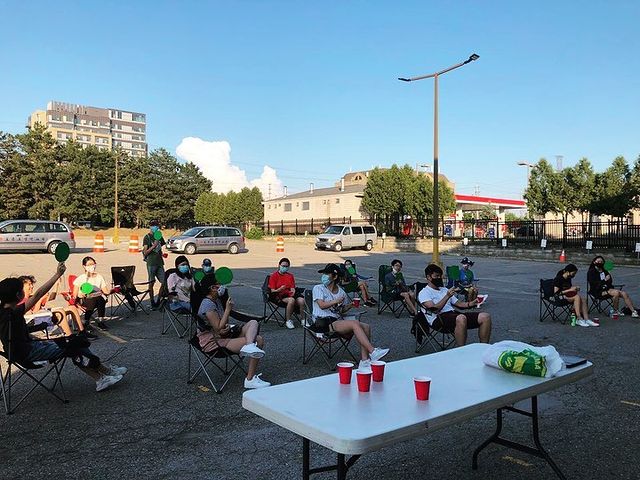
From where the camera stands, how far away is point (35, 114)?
14312 centimetres

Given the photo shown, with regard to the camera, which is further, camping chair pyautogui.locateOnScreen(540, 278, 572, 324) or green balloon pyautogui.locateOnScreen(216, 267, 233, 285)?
camping chair pyautogui.locateOnScreen(540, 278, 572, 324)

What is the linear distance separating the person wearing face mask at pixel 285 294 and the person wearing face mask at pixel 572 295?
4716 mm

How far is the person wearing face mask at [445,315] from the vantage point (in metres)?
6.57

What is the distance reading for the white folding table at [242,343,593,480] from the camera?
237 cm

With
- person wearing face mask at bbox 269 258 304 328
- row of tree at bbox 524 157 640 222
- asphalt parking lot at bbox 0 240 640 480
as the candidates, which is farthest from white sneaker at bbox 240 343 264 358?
row of tree at bbox 524 157 640 222

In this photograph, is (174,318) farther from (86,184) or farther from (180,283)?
(86,184)

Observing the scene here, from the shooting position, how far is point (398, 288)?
10.3m

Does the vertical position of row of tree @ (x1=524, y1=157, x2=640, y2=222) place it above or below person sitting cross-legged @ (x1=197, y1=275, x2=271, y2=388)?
above

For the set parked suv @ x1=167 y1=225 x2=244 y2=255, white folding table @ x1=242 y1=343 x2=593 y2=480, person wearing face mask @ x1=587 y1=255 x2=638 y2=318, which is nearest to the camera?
white folding table @ x1=242 y1=343 x2=593 y2=480

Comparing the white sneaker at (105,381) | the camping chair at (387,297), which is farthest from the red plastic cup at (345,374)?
the camping chair at (387,297)

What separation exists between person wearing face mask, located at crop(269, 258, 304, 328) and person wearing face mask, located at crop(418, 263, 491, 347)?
2.78 m

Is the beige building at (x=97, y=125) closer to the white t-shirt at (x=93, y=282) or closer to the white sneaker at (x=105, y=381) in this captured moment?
the white t-shirt at (x=93, y=282)

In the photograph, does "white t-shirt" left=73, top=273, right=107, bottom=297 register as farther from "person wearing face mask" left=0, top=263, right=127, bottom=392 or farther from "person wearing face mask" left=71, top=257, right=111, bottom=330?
"person wearing face mask" left=0, top=263, right=127, bottom=392

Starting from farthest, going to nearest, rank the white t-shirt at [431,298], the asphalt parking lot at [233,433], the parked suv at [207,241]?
the parked suv at [207,241]
the white t-shirt at [431,298]
the asphalt parking lot at [233,433]
